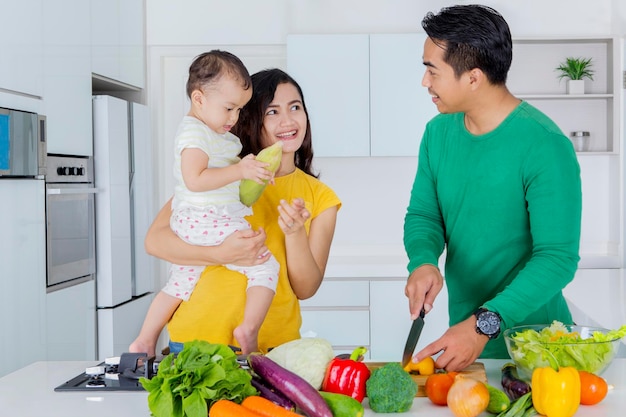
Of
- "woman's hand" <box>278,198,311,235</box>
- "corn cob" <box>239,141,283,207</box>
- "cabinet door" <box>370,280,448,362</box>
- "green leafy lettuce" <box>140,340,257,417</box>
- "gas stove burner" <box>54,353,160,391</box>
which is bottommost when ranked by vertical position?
"cabinet door" <box>370,280,448,362</box>

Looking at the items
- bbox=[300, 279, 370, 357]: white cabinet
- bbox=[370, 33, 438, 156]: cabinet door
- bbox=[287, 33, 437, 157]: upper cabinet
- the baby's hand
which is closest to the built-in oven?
bbox=[300, 279, 370, 357]: white cabinet

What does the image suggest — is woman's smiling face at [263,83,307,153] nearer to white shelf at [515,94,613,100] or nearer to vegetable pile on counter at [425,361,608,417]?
vegetable pile on counter at [425,361,608,417]

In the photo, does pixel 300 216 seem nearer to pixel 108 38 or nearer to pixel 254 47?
pixel 108 38

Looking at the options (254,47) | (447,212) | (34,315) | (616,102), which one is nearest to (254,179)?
(447,212)

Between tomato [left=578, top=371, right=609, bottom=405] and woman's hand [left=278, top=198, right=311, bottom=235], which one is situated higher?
woman's hand [left=278, top=198, right=311, bottom=235]

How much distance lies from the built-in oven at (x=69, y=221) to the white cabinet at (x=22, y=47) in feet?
1.26

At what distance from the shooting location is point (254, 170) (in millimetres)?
1896

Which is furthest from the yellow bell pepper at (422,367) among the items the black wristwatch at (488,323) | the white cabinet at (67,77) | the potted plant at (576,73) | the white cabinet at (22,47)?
the potted plant at (576,73)

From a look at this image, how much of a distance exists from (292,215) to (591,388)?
0.78 meters

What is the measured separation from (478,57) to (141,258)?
312cm

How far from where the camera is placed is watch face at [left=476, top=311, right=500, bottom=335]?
1.84 meters

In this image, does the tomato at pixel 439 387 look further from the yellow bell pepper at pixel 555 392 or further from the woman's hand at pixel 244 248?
the woman's hand at pixel 244 248

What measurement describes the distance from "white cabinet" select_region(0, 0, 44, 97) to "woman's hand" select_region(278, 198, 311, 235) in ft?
5.86

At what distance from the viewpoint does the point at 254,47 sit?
4973 millimetres
